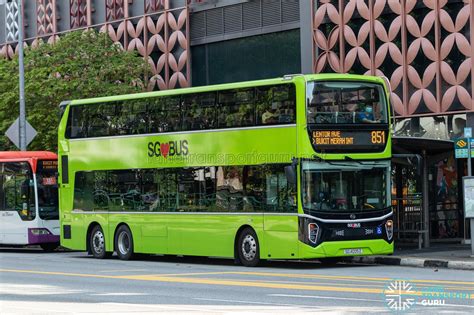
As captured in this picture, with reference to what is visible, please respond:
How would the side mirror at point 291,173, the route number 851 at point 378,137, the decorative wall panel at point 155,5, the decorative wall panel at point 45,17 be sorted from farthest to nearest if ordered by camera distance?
the decorative wall panel at point 45,17 < the decorative wall panel at point 155,5 < the route number 851 at point 378,137 < the side mirror at point 291,173

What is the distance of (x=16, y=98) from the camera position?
42562mm

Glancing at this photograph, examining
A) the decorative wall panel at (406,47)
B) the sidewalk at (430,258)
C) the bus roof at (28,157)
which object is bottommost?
the sidewalk at (430,258)

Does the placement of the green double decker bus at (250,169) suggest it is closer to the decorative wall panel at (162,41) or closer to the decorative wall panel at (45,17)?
the decorative wall panel at (162,41)

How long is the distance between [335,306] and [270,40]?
980 inches

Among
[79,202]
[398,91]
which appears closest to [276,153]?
[79,202]

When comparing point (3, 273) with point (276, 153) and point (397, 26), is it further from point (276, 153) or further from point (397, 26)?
point (397, 26)

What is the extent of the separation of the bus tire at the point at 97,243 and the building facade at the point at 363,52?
314 inches

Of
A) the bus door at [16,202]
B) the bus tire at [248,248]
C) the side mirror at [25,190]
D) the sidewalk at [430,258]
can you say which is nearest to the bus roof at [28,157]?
the bus door at [16,202]

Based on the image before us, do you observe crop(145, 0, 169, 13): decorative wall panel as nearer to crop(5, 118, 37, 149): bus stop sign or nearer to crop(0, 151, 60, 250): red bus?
crop(5, 118, 37, 149): bus stop sign

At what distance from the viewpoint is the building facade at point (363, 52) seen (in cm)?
3234

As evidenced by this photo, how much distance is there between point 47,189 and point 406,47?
11760 mm

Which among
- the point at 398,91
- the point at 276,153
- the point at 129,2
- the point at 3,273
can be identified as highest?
the point at 129,2

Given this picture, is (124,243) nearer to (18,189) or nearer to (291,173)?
(18,189)

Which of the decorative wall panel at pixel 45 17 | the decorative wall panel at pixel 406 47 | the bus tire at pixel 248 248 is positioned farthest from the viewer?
the decorative wall panel at pixel 45 17
